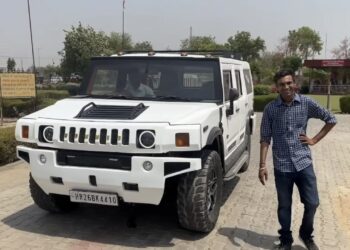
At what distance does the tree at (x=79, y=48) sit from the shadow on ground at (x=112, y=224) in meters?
44.0

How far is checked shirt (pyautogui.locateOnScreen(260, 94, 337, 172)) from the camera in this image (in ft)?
14.8

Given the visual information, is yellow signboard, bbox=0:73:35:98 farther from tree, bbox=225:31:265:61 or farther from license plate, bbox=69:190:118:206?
tree, bbox=225:31:265:61

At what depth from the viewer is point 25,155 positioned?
5.04 meters

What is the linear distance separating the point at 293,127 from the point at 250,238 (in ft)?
4.71

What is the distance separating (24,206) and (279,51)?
76.5m

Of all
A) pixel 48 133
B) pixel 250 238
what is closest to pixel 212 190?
pixel 250 238

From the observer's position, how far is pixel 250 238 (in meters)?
5.23

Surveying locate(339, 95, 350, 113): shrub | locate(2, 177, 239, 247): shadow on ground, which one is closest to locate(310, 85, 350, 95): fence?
locate(339, 95, 350, 113): shrub

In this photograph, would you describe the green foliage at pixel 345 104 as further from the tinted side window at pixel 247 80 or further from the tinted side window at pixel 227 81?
the tinted side window at pixel 227 81

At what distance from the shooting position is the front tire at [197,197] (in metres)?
4.85

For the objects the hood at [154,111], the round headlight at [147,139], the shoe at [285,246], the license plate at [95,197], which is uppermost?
the hood at [154,111]

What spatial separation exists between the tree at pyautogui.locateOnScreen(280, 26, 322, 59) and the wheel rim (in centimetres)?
8051

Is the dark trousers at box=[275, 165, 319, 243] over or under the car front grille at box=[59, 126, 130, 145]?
under

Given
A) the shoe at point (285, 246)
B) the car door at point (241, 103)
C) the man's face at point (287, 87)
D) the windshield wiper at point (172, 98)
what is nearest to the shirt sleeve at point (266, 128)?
the man's face at point (287, 87)
